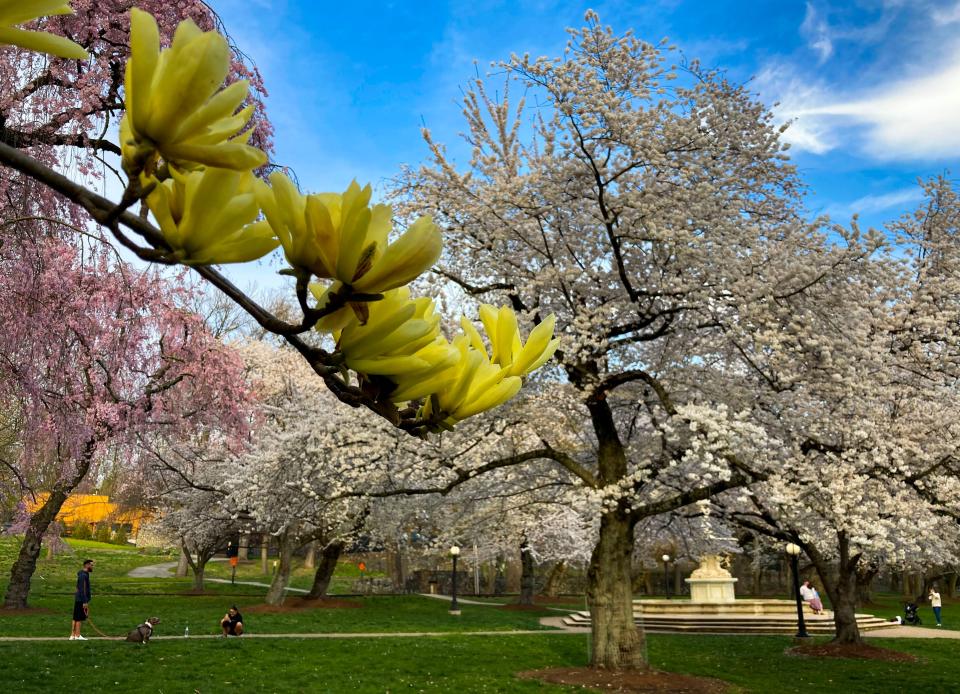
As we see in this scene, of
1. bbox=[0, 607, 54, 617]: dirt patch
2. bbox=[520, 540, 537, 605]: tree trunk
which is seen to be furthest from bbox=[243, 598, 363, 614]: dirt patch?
bbox=[520, 540, 537, 605]: tree trunk

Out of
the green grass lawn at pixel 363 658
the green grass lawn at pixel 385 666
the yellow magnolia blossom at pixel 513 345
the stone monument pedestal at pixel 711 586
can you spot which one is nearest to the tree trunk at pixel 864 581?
the stone monument pedestal at pixel 711 586

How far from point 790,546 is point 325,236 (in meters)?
19.8

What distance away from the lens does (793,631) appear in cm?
2172

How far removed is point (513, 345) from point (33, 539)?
775 inches

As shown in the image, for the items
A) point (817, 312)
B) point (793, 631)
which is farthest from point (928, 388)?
point (793, 631)

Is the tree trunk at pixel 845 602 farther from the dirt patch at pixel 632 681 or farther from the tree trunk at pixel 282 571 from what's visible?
the tree trunk at pixel 282 571

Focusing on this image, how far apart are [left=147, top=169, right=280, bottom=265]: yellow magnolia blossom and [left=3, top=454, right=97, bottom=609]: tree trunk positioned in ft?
57.2

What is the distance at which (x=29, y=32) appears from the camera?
1.92 feet

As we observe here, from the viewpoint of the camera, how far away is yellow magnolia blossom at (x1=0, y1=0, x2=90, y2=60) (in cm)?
57

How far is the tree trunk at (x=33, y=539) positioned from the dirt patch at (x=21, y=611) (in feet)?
0.42

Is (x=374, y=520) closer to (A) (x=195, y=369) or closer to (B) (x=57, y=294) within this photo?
(A) (x=195, y=369)

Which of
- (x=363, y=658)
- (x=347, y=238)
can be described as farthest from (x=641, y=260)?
(x=347, y=238)

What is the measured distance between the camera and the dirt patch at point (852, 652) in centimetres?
1514

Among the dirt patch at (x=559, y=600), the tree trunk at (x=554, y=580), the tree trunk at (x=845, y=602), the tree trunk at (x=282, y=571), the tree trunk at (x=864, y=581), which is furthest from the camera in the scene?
the tree trunk at (x=554, y=580)
